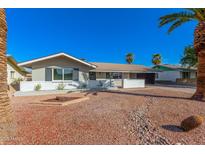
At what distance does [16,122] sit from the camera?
527 cm

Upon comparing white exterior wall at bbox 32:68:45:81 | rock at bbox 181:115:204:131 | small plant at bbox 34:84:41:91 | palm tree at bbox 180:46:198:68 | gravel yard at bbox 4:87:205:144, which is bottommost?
gravel yard at bbox 4:87:205:144

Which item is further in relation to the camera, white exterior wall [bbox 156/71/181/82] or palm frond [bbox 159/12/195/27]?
white exterior wall [bbox 156/71/181/82]

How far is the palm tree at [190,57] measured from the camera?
3044cm

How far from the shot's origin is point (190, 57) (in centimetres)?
3094

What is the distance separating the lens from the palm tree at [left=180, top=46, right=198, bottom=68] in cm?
3044

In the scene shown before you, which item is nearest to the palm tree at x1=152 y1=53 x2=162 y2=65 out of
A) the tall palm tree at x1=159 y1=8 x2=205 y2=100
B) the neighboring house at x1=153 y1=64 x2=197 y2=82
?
the neighboring house at x1=153 y1=64 x2=197 y2=82

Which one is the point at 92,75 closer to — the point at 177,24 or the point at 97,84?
the point at 97,84

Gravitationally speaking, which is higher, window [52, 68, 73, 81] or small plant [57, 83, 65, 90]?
window [52, 68, 73, 81]

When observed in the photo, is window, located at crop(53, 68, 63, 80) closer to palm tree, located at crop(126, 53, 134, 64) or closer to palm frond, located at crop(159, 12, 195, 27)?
palm frond, located at crop(159, 12, 195, 27)

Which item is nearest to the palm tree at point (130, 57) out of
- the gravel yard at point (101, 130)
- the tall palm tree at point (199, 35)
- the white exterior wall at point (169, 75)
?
the white exterior wall at point (169, 75)

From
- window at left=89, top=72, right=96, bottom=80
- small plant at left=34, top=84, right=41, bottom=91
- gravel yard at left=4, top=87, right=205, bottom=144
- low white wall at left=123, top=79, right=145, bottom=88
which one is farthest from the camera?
window at left=89, top=72, right=96, bottom=80
